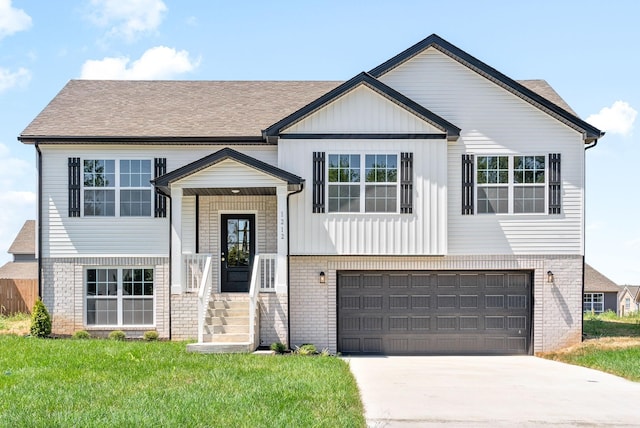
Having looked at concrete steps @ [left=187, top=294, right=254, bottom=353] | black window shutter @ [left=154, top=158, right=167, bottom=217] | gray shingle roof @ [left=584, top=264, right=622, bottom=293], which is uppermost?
black window shutter @ [left=154, top=158, right=167, bottom=217]

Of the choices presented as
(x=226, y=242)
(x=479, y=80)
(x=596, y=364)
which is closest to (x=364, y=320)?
(x=226, y=242)

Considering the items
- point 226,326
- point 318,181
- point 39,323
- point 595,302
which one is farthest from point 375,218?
point 595,302

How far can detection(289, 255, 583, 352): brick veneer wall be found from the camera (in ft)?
59.5

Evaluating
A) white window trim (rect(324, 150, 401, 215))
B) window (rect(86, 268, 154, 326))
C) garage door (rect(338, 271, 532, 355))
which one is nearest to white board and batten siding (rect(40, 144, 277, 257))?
window (rect(86, 268, 154, 326))

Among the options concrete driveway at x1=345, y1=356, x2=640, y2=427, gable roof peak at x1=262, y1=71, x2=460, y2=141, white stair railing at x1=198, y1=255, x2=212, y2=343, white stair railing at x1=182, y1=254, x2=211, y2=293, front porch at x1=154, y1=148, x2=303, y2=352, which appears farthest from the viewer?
white stair railing at x1=182, y1=254, x2=211, y2=293

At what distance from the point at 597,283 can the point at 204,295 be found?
39.5 m

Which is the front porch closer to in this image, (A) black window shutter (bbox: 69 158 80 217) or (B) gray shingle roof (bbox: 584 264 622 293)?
(A) black window shutter (bbox: 69 158 80 217)

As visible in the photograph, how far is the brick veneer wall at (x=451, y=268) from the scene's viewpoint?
18.1m

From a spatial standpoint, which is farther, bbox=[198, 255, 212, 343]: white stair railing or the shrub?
the shrub

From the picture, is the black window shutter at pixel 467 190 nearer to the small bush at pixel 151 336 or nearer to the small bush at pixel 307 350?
the small bush at pixel 307 350

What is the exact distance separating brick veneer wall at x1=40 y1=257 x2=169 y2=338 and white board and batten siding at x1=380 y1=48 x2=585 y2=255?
768 cm

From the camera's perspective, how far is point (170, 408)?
9352 mm

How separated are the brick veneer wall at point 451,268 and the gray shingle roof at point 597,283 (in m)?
32.5

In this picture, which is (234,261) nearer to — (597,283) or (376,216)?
(376,216)
